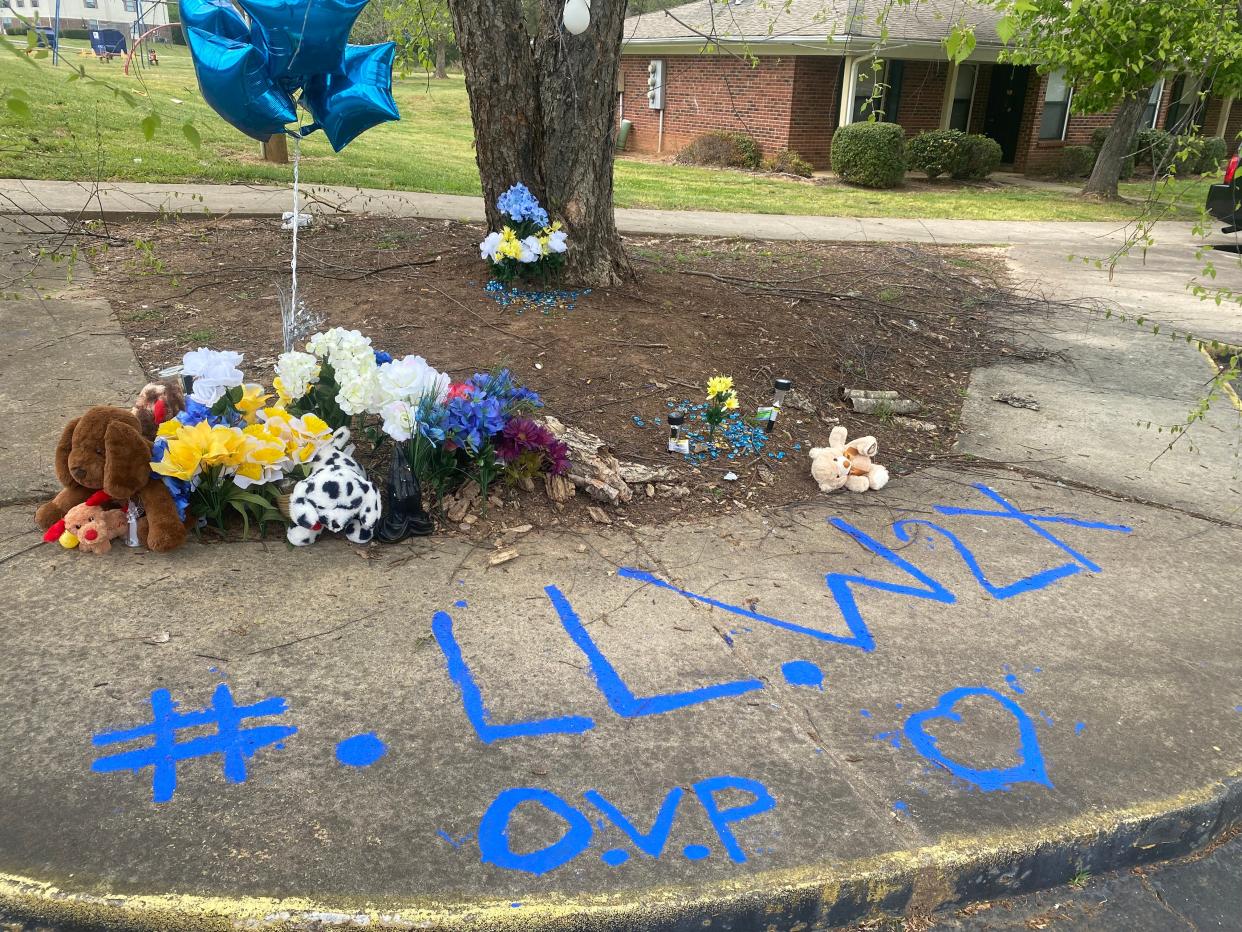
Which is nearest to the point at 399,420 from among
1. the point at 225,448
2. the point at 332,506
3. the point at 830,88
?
the point at 332,506

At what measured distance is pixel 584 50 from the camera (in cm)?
545

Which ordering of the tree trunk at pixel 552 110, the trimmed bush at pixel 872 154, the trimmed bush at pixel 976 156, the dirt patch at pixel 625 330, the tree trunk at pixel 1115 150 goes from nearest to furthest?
1. the dirt patch at pixel 625 330
2. the tree trunk at pixel 552 110
3. the tree trunk at pixel 1115 150
4. the trimmed bush at pixel 872 154
5. the trimmed bush at pixel 976 156

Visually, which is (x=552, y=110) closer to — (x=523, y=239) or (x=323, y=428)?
(x=523, y=239)

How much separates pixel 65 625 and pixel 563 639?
5.31ft

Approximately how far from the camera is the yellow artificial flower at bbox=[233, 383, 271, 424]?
11.8 ft

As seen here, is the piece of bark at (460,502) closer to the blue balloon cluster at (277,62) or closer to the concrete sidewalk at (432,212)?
the blue balloon cluster at (277,62)

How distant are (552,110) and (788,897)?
4806mm

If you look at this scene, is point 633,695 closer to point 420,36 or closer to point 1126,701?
point 1126,701

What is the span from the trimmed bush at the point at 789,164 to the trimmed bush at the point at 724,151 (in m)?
0.39

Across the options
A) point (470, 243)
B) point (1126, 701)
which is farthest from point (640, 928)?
point (470, 243)

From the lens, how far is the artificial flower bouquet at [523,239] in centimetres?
575

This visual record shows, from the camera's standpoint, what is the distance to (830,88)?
19.8 m

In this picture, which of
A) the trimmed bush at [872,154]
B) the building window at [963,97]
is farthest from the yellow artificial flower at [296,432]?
the building window at [963,97]

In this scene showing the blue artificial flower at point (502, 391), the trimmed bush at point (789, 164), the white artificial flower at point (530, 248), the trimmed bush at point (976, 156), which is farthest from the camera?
the trimmed bush at point (789, 164)
